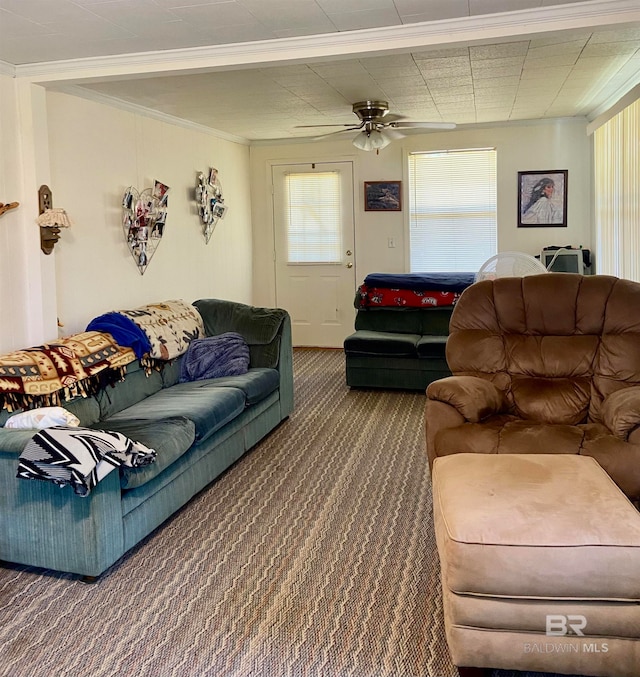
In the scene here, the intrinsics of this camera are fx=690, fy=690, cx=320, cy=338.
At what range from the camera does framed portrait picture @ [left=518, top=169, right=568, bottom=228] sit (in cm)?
673

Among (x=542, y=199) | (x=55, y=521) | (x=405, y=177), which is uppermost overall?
(x=405, y=177)

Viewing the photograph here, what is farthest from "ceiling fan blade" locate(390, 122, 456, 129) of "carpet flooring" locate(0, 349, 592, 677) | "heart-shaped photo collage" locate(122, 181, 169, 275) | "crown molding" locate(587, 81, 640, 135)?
"carpet flooring" locate(0, 349, 592, 677)

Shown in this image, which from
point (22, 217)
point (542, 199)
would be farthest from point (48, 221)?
point (542, 199)

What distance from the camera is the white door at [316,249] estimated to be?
740cm

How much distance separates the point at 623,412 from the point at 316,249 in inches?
199

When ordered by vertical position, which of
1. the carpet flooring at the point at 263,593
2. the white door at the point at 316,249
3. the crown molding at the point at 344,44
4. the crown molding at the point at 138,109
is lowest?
the carpet flooring at the point at 263,593

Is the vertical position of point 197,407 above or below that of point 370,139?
below

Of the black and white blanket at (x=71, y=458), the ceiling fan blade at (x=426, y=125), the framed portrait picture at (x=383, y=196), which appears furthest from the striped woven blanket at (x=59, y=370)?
the framed portrait picture at (x=383, y=196)

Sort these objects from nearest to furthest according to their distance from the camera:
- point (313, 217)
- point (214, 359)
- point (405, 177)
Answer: point (214, 359) < point (405, 177) < point (313, 217)

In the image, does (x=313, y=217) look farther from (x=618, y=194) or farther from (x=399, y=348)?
(x=618, y=194)

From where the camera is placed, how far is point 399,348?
5.43 meters

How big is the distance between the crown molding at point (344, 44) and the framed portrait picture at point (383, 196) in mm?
3825

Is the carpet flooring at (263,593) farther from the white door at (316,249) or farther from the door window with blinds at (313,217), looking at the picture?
the door window with blinds at (313,217)

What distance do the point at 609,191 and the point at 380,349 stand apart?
92.5 inches
